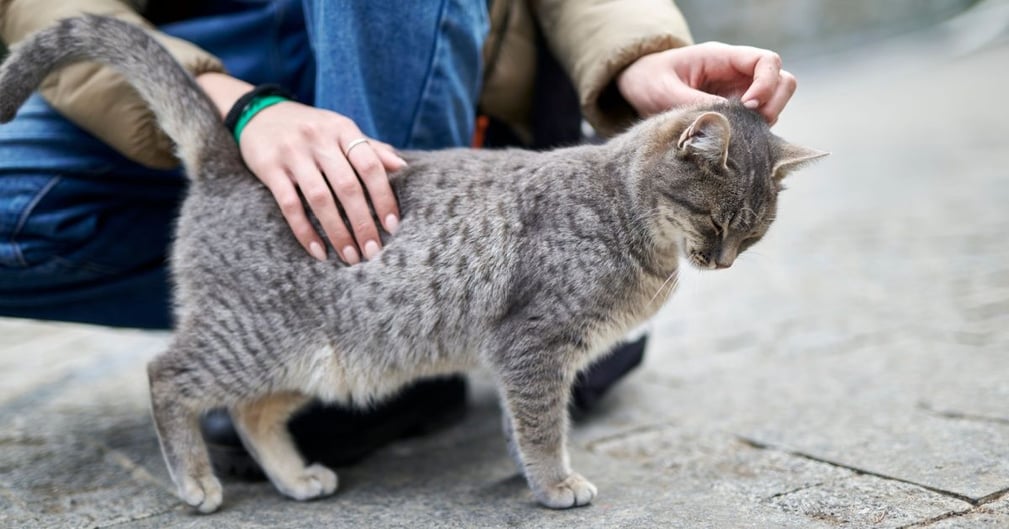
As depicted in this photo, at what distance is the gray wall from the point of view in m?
12.0

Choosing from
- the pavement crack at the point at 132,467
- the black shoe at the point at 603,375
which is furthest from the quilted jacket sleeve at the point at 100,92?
the black shoe at the point at 603,375

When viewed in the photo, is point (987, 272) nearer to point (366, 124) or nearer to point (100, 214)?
point (366, 124)

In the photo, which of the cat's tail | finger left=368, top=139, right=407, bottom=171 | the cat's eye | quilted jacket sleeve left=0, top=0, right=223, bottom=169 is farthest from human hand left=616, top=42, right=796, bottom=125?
quilted jacket sleeve left=0, top=0, right=223, bottom=169

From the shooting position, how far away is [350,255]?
2.08 meters

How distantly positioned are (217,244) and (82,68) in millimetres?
590

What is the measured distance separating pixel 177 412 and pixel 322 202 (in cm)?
59

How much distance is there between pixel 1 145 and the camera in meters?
2.33

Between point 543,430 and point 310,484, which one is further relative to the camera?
point 310,484

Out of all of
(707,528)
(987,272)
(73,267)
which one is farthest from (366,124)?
(987,272)

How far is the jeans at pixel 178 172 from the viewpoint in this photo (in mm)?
2203

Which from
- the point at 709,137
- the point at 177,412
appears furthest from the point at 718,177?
the point at 177,412

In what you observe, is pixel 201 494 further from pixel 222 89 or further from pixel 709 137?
pixel 709 137

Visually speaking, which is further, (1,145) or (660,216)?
(1,145)

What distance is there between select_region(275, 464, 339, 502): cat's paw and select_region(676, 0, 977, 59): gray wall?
9825 mm
